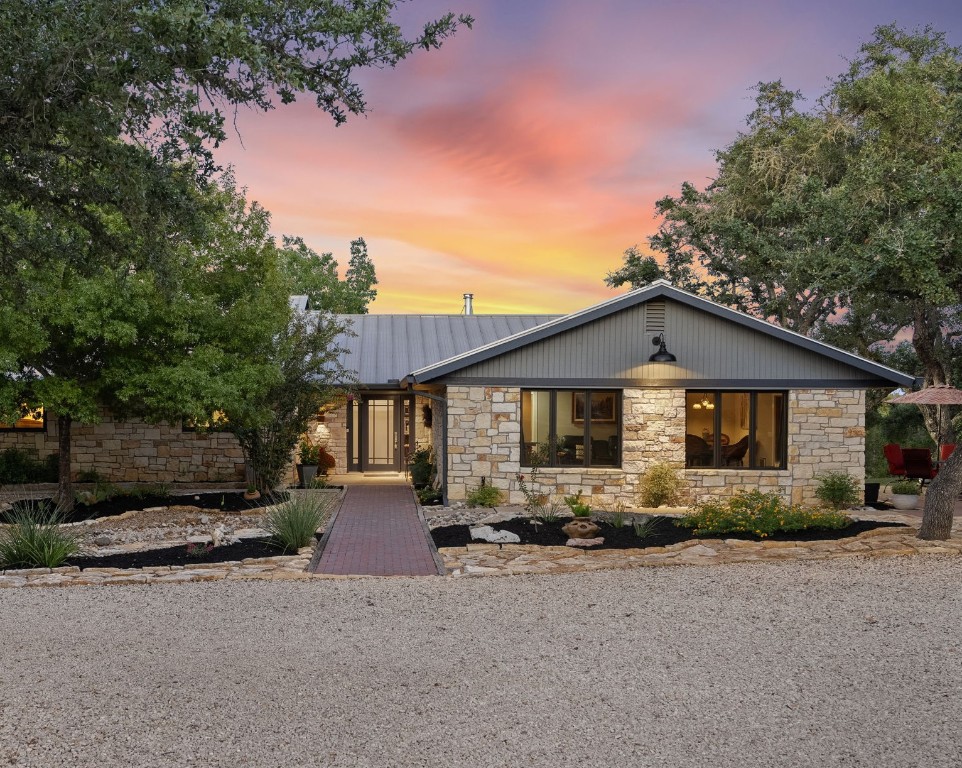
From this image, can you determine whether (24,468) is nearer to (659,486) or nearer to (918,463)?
(659,486)

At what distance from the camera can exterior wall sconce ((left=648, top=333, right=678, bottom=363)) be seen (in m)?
13.3

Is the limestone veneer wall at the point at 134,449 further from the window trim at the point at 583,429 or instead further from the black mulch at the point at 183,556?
the black mulch at the point at 183,556

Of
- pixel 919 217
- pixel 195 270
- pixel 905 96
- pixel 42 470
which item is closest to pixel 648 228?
pixel 905 96

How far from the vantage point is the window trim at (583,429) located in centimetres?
1422

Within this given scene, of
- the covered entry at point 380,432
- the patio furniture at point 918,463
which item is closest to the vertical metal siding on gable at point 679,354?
the patio furniture at point 918,463

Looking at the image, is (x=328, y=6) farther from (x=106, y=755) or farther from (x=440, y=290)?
(x=440, y=290)

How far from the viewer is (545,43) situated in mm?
11188

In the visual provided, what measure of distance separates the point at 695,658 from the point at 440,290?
27904mm

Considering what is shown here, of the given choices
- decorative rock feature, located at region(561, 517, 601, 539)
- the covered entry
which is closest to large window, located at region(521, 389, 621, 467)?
decorative rock feature, located at region(561, 517, 601, 539)

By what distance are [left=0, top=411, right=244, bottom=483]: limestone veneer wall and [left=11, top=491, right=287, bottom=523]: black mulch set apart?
186 cm

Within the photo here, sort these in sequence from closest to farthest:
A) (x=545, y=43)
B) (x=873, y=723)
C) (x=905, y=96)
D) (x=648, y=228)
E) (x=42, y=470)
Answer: (x=873, y=723)
(x=545, y=43)
(x=42, y=470)
(x=905, y=96)
(x=648, y=228)

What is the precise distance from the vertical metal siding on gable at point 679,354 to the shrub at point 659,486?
1.67 m

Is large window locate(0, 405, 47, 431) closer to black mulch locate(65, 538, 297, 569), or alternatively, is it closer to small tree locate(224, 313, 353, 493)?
small tree locate(224, 313, 353, 493)

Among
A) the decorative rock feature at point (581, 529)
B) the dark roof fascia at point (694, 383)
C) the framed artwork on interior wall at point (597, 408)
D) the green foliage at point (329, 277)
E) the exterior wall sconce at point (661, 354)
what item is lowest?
the decorative rock feature at point (581, 529)
